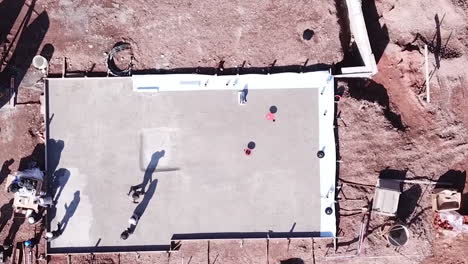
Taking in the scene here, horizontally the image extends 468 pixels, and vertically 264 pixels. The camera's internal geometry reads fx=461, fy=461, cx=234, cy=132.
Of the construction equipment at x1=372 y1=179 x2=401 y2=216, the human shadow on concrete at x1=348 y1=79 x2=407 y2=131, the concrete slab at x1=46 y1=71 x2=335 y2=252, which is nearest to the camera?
the construction equipment at x1=372 y1=179 x2=401 y2=216

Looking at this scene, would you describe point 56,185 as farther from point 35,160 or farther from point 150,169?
point 150,169

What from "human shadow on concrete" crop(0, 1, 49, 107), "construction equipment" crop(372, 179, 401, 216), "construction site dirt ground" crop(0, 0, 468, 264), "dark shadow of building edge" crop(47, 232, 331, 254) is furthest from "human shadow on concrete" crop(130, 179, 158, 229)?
"construction equipment" crop(372, 179, 401, 216)

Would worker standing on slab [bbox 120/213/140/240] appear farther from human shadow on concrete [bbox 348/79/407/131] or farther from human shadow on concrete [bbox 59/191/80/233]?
human shadow on concrete [bbox 348/79/407/131]

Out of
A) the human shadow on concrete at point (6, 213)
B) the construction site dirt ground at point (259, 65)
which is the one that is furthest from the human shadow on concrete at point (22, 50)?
the human shadow on concrete at point (6, 213)

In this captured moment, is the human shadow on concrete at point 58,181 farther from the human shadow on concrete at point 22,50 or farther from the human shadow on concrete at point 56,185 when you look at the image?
the human shadow on concrete at point 22,50

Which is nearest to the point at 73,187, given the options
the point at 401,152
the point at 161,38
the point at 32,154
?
the point at 32,154

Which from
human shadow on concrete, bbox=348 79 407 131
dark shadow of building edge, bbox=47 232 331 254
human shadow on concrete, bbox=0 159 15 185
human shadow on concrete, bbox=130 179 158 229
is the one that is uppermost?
human shadow on concrete, bbox=348 79 407 131
